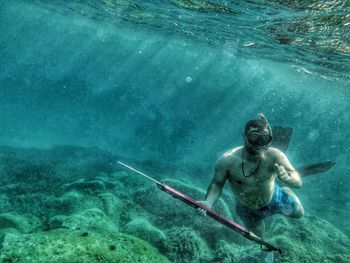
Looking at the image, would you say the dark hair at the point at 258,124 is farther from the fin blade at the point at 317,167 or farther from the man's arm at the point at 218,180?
the fin blade at the point at 317,167

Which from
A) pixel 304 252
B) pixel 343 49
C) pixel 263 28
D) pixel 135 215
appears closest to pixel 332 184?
pixel 343 49

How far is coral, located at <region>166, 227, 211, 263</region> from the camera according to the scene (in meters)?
7.15

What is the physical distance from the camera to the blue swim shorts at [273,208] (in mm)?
5934

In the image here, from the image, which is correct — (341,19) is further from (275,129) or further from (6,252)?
(6,252)

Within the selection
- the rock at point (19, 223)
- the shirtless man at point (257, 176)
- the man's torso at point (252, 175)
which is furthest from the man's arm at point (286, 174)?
the rock at point (19, 223)

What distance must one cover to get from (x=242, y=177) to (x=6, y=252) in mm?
4106

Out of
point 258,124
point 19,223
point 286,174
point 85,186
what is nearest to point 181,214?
point 19,223

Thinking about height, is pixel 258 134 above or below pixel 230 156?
above

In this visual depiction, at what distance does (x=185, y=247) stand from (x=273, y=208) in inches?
105

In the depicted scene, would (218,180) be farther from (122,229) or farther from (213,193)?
(122,229)

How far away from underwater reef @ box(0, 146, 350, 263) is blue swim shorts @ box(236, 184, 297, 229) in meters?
1.35

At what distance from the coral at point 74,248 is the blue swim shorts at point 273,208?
2.01m

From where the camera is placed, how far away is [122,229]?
741 centimetres

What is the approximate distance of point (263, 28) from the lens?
622 inches
